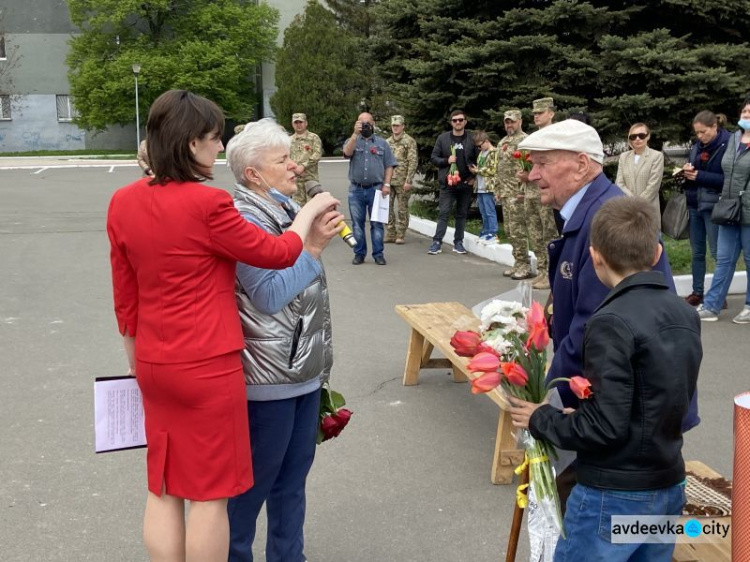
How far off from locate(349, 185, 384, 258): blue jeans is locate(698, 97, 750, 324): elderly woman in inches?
184

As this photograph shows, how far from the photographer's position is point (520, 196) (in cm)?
1069

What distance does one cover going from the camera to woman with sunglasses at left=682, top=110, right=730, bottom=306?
856 cm

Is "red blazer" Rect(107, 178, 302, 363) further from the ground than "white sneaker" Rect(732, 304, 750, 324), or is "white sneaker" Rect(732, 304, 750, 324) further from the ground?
"red blazer" Rect(107, 178, 302, 363)

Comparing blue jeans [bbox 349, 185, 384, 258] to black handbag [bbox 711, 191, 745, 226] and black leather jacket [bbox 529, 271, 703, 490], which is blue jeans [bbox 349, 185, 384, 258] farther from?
black leather jacket [bbox 529, 271, 703, 490]

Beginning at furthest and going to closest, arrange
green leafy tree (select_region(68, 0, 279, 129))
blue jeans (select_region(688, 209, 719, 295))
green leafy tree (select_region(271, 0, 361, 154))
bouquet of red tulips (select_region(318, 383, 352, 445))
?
green leafy tree (select_region(68, 0, 279, 129))
green leafy tree (select_region(271, 0, 361, 154))
blue jeans (select_region(688, 209, 719, 295))
bouquet of red tulips (select_region(318, 383, 352, 445))

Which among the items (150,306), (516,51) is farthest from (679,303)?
(516,51)

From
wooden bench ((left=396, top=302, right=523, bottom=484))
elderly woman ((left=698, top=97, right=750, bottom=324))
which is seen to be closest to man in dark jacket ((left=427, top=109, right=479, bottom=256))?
elderly woman ((left=698, top=97, right=750, bottom=324))

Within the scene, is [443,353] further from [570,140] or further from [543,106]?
[543,106]

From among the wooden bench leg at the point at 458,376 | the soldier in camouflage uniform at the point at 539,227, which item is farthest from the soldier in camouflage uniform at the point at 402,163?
the wooden bench leg at the point at 458,376

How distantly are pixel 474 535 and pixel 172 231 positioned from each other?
232 cm

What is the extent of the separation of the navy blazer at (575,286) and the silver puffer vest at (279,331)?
35.3 inches

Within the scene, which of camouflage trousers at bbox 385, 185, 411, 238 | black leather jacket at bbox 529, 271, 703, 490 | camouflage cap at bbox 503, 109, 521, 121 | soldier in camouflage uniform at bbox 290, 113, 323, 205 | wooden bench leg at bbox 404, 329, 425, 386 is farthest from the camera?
camouflage trousers at bbox 385, 185, 411, 238

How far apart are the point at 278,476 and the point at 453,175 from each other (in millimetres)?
9177

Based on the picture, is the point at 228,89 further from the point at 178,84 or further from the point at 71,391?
the point at 71,391
